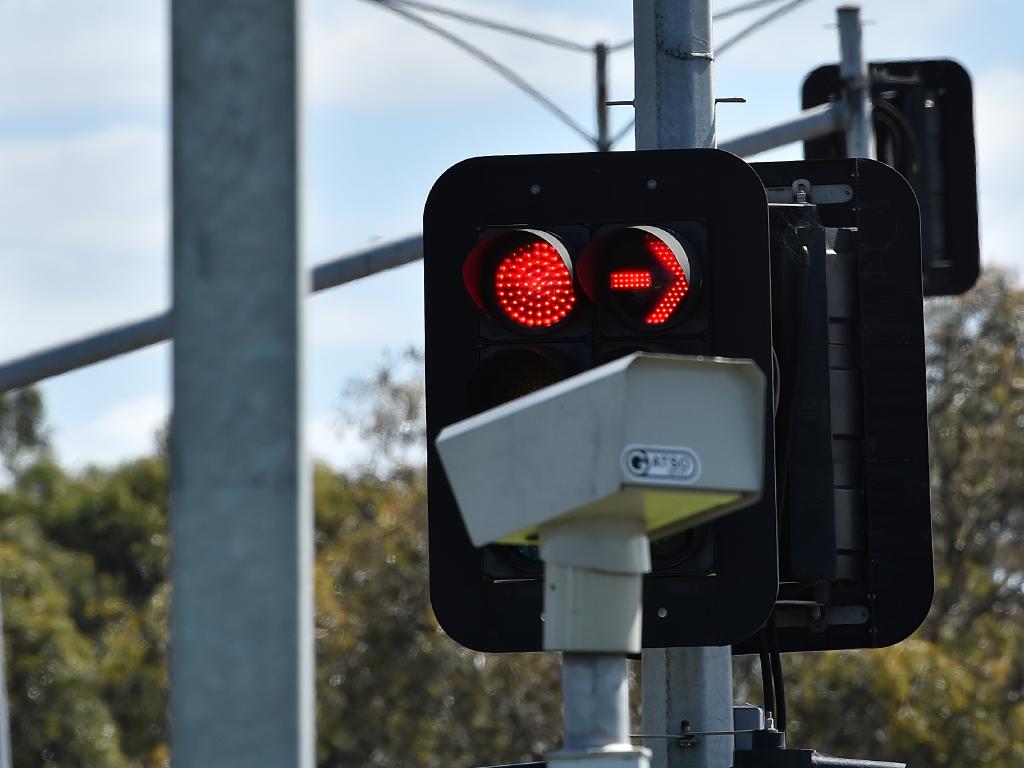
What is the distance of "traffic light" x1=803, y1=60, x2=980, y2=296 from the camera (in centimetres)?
710

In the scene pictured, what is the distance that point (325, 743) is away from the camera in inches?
998

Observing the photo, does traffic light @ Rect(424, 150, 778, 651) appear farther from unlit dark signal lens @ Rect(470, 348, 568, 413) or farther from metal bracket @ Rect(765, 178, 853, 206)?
metal bracket @ Rect(765, 178, 853, 206)

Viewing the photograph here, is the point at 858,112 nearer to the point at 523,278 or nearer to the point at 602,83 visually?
the point at 523,278

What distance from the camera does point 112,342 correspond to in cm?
738

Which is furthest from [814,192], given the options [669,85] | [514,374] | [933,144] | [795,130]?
[795,130]

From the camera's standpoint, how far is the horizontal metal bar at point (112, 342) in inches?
287

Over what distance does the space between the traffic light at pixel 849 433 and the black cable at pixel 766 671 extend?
0.06 meters

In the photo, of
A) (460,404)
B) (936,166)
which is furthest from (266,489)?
(936,166)

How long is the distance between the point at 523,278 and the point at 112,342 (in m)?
3.84

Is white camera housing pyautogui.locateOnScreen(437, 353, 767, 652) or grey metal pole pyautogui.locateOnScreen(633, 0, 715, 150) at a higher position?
grey metal pole pyautogui.locateOnScreen(633, 0, 715, 150)

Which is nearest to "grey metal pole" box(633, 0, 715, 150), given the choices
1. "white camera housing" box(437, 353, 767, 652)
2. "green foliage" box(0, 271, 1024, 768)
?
"white camera housing" box(437, 353, 767, 652)

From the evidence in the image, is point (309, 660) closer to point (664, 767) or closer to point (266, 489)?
point (266, 489)

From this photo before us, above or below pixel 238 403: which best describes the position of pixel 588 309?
above

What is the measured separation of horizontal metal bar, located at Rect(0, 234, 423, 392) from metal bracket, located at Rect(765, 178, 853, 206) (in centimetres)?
276
